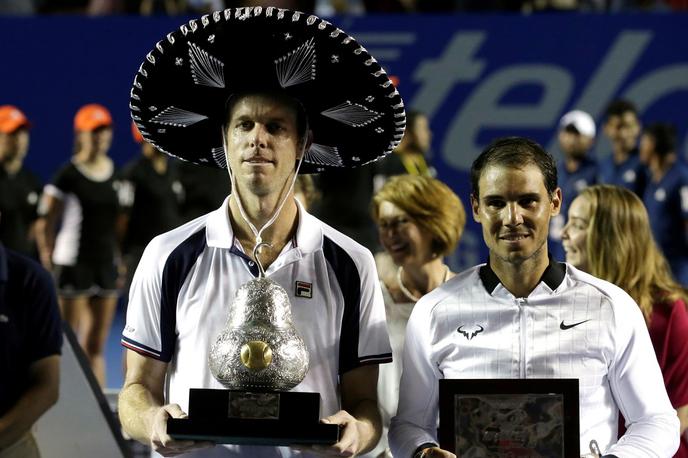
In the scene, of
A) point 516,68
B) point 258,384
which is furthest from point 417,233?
point 516,68

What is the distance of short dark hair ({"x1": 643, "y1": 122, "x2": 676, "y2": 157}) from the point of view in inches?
364

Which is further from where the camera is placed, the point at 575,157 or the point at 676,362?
the point at 575,157

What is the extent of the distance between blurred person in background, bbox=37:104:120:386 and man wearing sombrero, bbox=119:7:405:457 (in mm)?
6001

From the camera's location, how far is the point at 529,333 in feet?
9.74

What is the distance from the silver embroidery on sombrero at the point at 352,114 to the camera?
9.89ft

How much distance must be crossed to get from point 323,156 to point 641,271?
124cm

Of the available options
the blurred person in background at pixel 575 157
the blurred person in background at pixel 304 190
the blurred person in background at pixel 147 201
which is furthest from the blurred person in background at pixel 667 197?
the blurred person in background at pixel 304 190

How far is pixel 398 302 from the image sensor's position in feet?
14.4

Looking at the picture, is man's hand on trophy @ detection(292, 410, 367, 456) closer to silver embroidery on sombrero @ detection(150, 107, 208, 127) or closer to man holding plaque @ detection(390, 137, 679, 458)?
man holding plaque @ detection(390, 137, 679, 458)

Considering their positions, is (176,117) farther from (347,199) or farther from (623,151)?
(623,151)

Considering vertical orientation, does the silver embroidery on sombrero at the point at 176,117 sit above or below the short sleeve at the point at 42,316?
above

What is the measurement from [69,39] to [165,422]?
28.0 feet

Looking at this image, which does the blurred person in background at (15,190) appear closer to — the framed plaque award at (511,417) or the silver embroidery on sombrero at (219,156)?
the silver embroidery on sombrero at (219,156)

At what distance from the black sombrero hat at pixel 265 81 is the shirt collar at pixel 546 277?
40 centimetres
